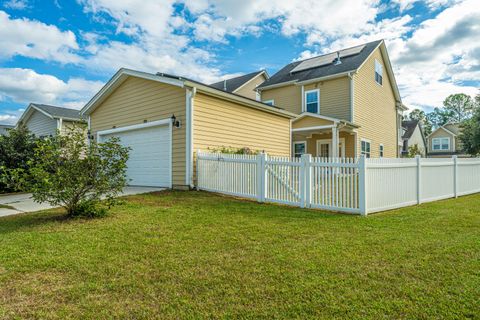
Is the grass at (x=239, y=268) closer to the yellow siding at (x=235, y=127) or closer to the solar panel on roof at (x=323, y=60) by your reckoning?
the yellow siding at (x=235, y=127)

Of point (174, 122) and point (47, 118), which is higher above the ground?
point (47, 118)

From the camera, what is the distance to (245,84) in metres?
22.6

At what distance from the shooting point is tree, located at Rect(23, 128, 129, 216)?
4941 mm

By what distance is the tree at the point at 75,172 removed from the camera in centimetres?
494

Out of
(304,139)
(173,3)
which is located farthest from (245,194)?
(304,139)

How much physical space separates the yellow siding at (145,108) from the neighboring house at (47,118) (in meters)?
5.90

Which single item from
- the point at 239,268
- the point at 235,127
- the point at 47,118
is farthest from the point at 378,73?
the point at 47,118

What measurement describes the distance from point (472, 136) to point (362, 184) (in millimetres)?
15992

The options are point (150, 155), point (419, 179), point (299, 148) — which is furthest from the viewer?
point (299, 148)

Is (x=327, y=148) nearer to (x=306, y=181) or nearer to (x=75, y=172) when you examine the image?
(x=306, y=181)

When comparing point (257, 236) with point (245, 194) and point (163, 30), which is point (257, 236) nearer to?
point (245, 194)

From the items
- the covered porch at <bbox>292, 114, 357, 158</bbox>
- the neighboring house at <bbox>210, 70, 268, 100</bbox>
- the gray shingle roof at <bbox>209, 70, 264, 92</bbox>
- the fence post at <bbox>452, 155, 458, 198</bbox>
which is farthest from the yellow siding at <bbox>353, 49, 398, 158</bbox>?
the gray shingle roof at <bbox>209, 70, 264, 92</bbox>

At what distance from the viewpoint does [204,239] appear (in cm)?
401

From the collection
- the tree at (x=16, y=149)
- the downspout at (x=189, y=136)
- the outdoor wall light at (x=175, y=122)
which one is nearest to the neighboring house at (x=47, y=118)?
the tree at (x=16, y=149)
